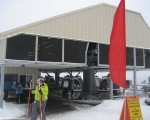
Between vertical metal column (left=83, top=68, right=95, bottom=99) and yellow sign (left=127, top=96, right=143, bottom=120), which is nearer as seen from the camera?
yellow sign (left=127, top=96, right=143, bottom=120)

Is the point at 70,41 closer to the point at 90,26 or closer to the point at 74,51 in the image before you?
the point at 74,51

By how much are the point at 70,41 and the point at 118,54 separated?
37.3 ft

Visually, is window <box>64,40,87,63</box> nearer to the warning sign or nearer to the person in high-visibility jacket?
the person in high-visibility jacket

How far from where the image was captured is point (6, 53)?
51.7ft

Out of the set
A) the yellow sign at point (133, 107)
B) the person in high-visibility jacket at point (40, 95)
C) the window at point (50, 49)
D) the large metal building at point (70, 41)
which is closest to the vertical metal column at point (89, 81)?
the large metal building at point (70, 41)

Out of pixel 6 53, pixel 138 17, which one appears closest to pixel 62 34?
pixel 6 53

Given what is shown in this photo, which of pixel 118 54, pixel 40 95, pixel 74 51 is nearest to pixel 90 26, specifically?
pixel 74 51

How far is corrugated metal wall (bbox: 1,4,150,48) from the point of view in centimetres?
1722

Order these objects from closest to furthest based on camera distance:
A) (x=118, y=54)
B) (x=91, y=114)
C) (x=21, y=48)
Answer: (x=118, y=54)
(x=91, y=114)
(x=21, y=48)

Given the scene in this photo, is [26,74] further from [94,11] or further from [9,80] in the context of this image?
[94,11]

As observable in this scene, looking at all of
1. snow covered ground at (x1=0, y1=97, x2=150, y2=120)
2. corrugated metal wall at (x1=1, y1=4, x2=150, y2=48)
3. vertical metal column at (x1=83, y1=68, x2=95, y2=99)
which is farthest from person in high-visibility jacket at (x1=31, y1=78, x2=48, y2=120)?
vertical metal column at (x1=83, y1=68, x2=95, y2=99)

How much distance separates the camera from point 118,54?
22.7ft

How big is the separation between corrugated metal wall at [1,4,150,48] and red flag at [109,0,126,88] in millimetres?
10079

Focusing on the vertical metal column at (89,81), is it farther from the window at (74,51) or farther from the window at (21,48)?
the window at (21,48)
